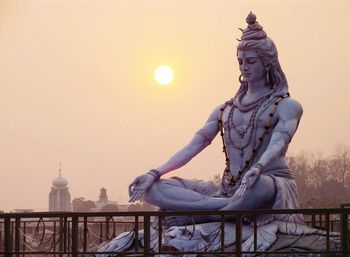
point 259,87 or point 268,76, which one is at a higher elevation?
point 268,76

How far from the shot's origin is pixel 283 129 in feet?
34.5

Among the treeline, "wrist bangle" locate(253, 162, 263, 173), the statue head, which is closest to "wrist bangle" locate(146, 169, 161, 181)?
"wrist bangle" locate(253, 162, 263, 173)

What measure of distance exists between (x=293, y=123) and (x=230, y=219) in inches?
44.8

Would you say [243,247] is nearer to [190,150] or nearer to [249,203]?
[249,203]

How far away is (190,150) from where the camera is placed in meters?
11.2

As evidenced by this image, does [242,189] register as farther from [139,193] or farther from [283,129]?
[139,193]

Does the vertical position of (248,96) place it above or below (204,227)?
above

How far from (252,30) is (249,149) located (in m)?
1.19

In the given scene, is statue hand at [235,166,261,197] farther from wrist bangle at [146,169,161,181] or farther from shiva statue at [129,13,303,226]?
wrist bangle at [146,169,161,181]

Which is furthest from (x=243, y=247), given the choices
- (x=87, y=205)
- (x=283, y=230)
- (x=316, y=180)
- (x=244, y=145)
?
(x=87, y=205)

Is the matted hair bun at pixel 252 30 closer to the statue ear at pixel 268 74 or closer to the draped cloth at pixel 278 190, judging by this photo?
the statue ear at pixel 268 74

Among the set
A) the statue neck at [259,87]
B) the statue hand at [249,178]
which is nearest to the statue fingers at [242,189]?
the statue hand at [249,178]

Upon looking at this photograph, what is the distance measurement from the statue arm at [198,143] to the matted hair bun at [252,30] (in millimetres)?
940

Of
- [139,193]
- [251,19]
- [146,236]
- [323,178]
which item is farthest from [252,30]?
[323,178]
